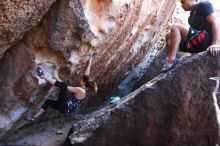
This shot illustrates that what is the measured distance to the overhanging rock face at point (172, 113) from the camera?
5246 millimetres

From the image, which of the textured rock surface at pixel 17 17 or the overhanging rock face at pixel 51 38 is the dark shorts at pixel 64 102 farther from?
the textured rock surface at pixel 17 17

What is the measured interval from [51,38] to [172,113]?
198 centimetres

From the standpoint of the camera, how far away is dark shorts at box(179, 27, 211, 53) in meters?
5.24

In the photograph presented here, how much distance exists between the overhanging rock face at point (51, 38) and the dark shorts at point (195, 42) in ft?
3.73

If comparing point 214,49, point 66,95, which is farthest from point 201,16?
point 66,95

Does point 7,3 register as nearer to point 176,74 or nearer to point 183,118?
point 176,74

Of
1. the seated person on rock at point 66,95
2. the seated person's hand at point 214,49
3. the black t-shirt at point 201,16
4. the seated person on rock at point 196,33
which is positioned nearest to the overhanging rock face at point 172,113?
the seated person's hand at point 214,49

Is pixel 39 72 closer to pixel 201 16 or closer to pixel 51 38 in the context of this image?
pixel 51 38

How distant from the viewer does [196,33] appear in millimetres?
5242

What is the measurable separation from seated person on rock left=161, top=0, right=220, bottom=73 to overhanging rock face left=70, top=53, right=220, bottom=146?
19 centimetres

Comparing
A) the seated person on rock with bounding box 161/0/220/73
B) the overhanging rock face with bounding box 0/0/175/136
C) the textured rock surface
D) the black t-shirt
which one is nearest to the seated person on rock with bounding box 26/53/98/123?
the overhanging rock face with bounding box 0/0/175/136

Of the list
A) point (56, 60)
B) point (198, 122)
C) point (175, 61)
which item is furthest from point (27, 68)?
point (198, 122)

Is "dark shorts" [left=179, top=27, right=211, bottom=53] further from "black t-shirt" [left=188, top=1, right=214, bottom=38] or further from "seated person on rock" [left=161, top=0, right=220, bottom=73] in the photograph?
"black t-shirt" [left=188, top=1, right=214, bottom=38]

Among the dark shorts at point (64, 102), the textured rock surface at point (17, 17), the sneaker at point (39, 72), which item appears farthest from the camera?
the dark shorts at point (64, 102)
